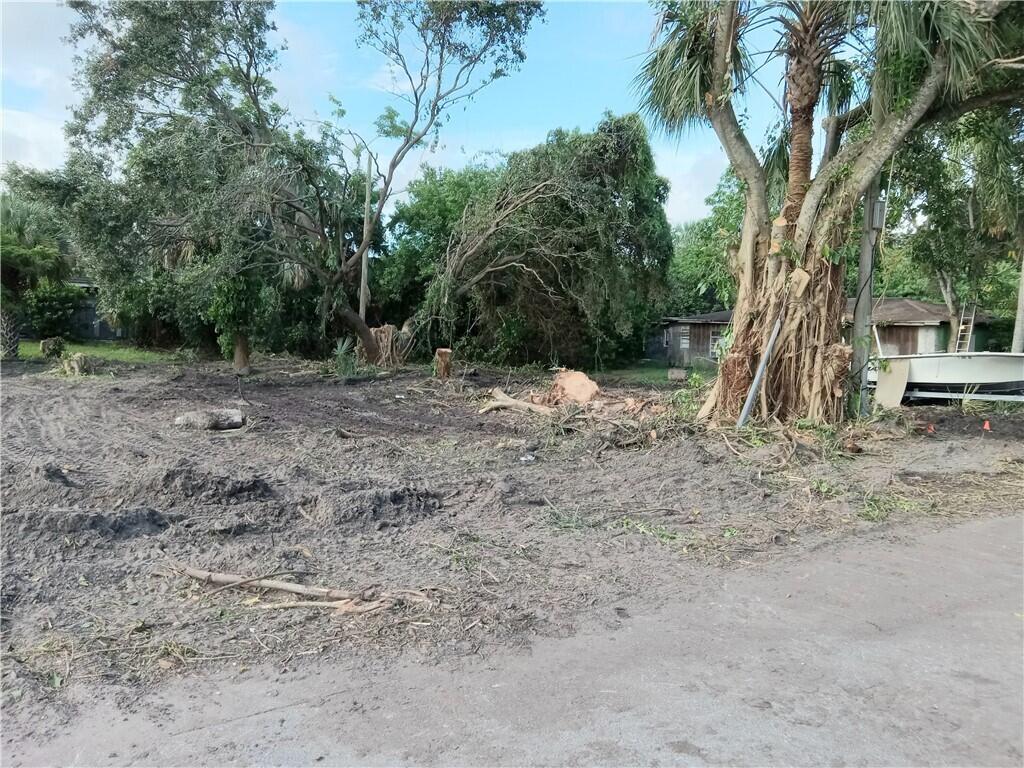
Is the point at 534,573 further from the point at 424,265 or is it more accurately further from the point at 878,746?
the point at 424,265

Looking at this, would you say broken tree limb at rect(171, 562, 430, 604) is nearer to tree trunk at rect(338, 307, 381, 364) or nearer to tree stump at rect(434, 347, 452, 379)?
tree stump at rect(434, 347, 452, 379)

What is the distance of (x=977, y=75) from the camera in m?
9.17

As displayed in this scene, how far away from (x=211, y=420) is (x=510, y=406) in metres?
5.18

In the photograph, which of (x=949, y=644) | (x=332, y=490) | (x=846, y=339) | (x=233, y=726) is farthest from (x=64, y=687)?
(x=846, y=339)

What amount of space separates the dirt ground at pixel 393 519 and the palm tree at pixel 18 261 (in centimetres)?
1030

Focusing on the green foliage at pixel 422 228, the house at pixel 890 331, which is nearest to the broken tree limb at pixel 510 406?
the green foliage at pixel 422 228

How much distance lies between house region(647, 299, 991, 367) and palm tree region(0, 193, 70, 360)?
68.9 feet

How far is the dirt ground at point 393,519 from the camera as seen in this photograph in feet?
12.6

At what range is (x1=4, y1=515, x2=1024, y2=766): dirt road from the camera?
285 centimetres

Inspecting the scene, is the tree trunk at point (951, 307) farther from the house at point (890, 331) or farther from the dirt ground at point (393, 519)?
the dirt ground at point (393, 519)

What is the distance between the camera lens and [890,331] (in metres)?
29.0

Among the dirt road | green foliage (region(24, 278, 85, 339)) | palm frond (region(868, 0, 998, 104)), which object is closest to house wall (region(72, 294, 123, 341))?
green foliage (region(24, 278, 85, 339))

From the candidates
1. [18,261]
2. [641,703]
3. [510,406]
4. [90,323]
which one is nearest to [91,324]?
[90,323]

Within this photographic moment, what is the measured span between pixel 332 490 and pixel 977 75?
9.35 meters
